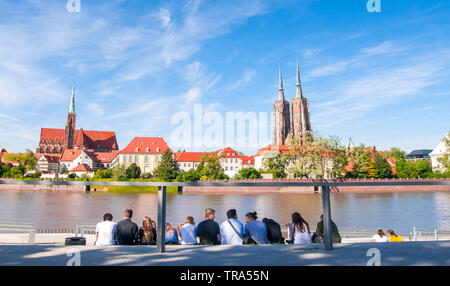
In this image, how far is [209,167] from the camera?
3248 inches

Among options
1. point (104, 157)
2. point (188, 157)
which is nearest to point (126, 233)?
point (188, 157)

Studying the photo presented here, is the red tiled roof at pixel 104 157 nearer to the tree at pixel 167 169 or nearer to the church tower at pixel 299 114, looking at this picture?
the tree at pixel 167 169

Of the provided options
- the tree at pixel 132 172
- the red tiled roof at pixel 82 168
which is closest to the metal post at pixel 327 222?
the tree at pixel 132 172

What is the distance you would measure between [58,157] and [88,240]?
135 metres

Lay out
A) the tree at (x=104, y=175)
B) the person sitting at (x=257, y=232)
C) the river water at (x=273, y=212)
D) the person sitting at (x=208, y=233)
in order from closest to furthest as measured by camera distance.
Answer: the person sitting at (x=208, y=233) → the person sitting at (x=257, y=232) → the river water at (x=273, y=212) → the tree at (x=104, y=175)

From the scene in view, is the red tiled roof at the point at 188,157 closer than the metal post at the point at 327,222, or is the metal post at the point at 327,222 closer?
the metal post at the point at 327,222

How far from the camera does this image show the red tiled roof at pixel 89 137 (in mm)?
132875

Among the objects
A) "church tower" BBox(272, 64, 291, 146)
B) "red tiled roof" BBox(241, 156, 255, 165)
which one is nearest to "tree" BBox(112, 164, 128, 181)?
"red tiled roof" BBox(241, 156, 255, 165)

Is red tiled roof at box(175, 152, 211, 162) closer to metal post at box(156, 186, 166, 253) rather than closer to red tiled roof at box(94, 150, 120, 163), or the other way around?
red tiled roof at box(94, 150, 120, 163)

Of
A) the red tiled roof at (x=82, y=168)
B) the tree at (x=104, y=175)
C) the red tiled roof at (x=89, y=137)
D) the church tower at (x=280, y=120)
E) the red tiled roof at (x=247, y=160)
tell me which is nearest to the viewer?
the tree at (x=104, y=175)

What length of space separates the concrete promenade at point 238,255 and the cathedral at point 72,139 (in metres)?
137

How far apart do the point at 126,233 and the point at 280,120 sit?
465 feet

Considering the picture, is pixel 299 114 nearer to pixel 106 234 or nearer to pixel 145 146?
pixel 145 146
